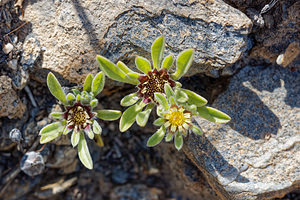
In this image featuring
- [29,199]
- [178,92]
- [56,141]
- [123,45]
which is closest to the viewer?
[178,92]

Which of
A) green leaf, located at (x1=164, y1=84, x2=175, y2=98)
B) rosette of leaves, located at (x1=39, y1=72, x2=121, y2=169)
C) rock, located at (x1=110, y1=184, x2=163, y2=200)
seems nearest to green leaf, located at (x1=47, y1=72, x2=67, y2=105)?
rosette of leaves, located at (x1=39, y1=72, x2=121, y2=169)

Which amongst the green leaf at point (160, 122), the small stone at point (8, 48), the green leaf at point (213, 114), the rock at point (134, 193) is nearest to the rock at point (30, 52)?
the small stone at point (8, 48)

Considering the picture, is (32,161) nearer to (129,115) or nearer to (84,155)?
(84,155)

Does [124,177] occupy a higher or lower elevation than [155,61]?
lower

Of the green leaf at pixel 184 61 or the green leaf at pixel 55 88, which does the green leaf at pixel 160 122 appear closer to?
the green leaf at pixel 184 61

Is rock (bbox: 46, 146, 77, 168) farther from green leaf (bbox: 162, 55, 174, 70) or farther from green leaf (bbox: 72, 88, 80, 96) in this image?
green leaf (bbox: 162, 55, 174, 70)

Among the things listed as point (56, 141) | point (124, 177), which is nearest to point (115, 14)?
point (56, 141)

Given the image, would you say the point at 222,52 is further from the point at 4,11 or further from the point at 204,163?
the point at 4,11
